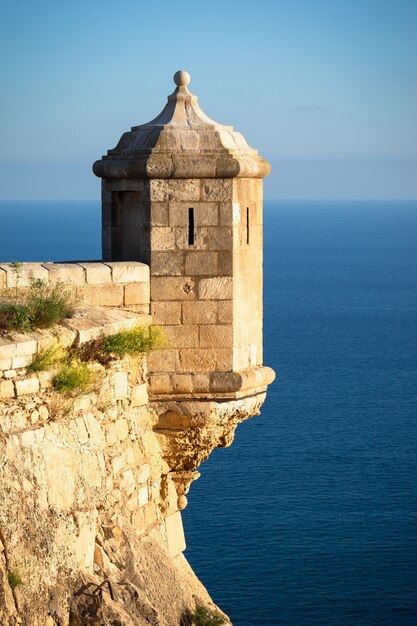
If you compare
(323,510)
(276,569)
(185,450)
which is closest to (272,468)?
(323,510)

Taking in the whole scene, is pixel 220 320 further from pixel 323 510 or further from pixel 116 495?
pixel 323 510

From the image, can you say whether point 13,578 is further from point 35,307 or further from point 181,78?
point 181,78

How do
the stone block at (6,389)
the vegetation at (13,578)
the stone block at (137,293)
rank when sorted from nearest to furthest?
the vegetation at (13,578) < the stone block at (6,389) < the stone block at (137,293)

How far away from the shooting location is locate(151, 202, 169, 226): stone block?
41.9ft

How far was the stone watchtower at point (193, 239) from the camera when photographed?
12.8m

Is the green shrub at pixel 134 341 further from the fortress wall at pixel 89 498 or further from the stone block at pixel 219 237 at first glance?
the stone block at pixel 219 237

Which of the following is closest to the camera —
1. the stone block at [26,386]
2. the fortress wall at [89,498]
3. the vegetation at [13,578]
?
the vegetation at [13,578]

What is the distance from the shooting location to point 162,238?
12.8m

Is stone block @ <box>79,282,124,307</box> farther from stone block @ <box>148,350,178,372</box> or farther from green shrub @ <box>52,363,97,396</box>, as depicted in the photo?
green shrub @ <box>52,363,97,396</box>

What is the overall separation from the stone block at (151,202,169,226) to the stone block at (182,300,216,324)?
0.75m

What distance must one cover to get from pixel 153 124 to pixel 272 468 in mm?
28271

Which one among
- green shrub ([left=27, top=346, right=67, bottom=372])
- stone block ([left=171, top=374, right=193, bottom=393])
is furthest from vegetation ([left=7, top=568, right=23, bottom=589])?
stone block ([left=171, top=374, right=193, bottom=393])

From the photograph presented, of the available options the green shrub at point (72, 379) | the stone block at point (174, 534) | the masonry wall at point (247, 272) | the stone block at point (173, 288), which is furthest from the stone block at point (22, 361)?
the stone block at point (174, 534)

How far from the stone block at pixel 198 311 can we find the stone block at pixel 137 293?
348mm
